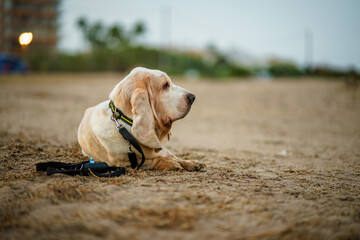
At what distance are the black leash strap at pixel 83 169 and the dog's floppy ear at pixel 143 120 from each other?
40cm

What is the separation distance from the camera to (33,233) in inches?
63.7

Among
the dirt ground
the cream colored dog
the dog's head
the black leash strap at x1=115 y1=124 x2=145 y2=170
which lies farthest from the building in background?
the black leash strap at x1=115 y1=124 x2=145 y2=170

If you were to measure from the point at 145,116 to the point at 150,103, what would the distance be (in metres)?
0.22

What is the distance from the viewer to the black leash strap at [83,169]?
8.81ft

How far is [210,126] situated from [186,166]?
5.10 m

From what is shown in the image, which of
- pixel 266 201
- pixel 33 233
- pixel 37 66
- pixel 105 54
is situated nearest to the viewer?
pixel 33 233

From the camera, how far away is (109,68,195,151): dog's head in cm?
268

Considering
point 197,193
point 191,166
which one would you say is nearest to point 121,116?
point 191,166

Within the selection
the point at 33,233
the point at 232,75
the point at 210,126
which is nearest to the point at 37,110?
the point at 210,126

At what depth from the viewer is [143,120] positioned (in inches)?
105

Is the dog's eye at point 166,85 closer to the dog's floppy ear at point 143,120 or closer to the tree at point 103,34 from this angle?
the dog's floppy ear at point 143,120

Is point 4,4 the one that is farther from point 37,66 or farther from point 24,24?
point 37,66

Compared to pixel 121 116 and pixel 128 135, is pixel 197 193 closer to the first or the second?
pixel 128 135

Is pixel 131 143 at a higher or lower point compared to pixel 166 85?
lower
